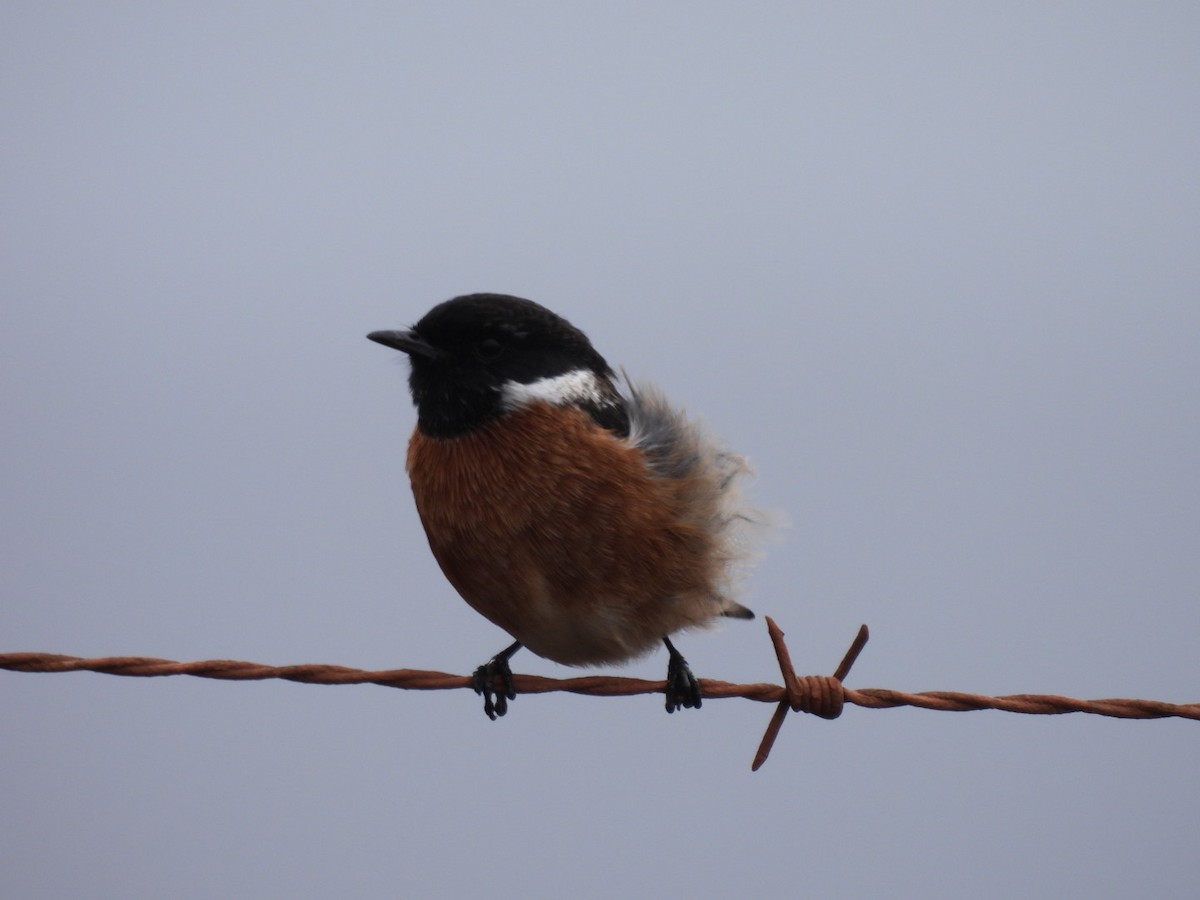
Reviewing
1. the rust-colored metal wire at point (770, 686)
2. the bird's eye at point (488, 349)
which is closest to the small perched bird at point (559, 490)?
the bird's eye at point (488, 349)

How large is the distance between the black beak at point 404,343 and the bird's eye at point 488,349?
121mm

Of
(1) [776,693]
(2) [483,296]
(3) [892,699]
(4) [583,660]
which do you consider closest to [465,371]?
(2) [483,296]

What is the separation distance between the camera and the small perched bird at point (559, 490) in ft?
10.6

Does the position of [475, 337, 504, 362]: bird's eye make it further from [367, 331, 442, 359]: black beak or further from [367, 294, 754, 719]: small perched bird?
[367, 331, 442, 359]: black beak

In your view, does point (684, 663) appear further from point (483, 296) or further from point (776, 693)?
point (483, 296)

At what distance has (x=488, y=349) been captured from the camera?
11.4 feet

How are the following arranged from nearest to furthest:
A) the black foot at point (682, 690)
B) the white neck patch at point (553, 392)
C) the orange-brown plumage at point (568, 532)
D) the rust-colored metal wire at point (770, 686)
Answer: the rust-colored metal wire at point (770, 686), the orange-brown plumage at point (568, 532), the white neck patch at point (553, 392), the black foot at point (682, 690)

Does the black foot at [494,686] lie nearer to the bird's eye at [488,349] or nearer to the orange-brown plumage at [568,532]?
the orange-brown plumage at [568,532]

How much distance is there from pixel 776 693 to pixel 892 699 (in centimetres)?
28

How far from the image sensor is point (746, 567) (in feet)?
11.8

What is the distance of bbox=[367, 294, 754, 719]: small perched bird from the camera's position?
3230 millimetres

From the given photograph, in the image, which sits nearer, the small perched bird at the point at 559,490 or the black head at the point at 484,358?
the small perched bird at the point at 559,490

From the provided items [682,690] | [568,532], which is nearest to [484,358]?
[568,532]

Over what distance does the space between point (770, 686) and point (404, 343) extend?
148 centimetres
